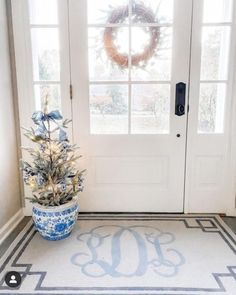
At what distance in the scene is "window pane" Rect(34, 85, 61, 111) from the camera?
246 centimetres

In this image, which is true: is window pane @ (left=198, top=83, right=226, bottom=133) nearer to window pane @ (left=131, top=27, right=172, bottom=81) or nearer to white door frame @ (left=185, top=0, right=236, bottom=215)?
white door frame @ (left=185, top=0, right=236, bottom=215)

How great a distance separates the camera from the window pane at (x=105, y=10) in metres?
2.34

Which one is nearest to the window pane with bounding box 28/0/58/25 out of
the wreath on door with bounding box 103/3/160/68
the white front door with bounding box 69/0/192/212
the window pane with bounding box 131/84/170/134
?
the white front door with bounding box 69/0/192/212

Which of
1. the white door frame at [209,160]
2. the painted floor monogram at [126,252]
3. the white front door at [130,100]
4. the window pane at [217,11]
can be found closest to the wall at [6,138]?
the white front door at [130,100]

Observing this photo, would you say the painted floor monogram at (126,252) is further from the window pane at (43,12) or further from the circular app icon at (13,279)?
the window pane at (43,12)

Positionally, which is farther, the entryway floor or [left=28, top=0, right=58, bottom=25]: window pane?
[left=28, top=0, right=58, bottom=25]: window pane

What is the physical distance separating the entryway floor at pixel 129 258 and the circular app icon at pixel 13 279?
30mm

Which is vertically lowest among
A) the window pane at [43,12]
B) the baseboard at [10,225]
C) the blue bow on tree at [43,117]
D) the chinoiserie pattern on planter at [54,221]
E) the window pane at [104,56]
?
the baseboard at [10,225]

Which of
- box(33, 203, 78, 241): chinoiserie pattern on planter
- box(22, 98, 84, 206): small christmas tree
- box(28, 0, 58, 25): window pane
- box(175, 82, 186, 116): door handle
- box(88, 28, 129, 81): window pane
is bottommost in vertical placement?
box(33, 203, 78, 241): chinoiserie pattern on planter

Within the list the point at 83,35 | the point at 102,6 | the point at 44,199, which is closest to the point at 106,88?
the point at 83,35

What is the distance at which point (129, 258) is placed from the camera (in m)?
1.95

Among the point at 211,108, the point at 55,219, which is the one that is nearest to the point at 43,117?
the point at 55,219

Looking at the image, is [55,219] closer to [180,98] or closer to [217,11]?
[180,98]

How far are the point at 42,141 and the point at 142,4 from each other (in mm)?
1390
